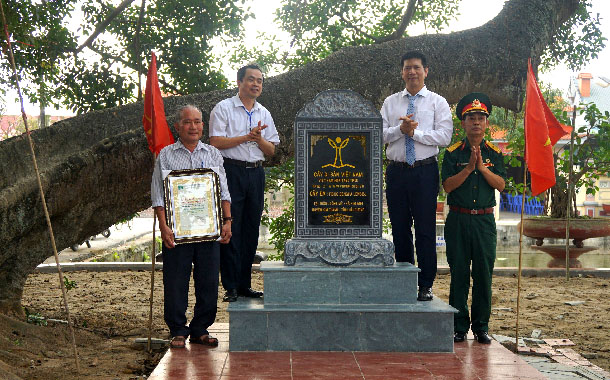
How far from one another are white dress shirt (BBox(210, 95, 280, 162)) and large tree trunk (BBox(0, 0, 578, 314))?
49.4 inches

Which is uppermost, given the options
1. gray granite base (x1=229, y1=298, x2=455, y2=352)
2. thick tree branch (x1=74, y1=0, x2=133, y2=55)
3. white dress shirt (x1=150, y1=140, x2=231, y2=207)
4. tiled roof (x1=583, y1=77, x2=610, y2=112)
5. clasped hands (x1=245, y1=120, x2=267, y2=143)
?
tiled roof (x1=583, y1=77, x2=610, y2=112)

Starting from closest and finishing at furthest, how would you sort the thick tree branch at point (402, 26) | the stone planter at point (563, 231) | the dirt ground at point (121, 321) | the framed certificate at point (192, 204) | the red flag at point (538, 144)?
the framed certificate at point (192, 204)
the dirt ground at point (121, 321)
the red flag at point (538, 144)
the thick tree branch at point (402, 26)
the stone planter at point (563, 231)

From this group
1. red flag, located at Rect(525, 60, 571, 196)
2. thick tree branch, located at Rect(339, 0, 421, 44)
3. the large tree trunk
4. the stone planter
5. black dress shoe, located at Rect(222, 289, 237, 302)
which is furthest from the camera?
the stone planter

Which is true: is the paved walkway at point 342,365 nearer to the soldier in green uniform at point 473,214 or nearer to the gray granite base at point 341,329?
the gray granite base at point 341,329

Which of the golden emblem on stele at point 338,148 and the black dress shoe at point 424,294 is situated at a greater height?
the golden emblem on stele at point 338,148

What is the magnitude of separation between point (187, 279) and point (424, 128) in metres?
2.08

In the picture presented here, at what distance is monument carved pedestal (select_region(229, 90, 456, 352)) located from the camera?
4.80m

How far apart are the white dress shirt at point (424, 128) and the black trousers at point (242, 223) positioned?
102 centimetres

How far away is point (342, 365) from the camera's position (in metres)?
4.39

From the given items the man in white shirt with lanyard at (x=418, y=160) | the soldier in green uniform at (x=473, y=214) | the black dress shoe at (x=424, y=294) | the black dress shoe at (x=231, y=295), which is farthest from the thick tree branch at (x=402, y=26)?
the black dress shoe at (x=231, y=295)

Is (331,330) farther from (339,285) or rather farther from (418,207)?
(418,207)

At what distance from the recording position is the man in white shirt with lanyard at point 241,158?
511 centimetres

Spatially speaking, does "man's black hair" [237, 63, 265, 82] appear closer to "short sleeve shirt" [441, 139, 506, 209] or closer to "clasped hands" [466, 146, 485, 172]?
"short sleeve shirt" [441, 139, 506, 209]

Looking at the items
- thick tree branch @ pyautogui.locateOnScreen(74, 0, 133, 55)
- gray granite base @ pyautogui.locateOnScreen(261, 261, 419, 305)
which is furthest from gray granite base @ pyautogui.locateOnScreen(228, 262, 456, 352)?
thick tree branch @ pyautogui.locateOnScreen(74, 0, 133, 55)
